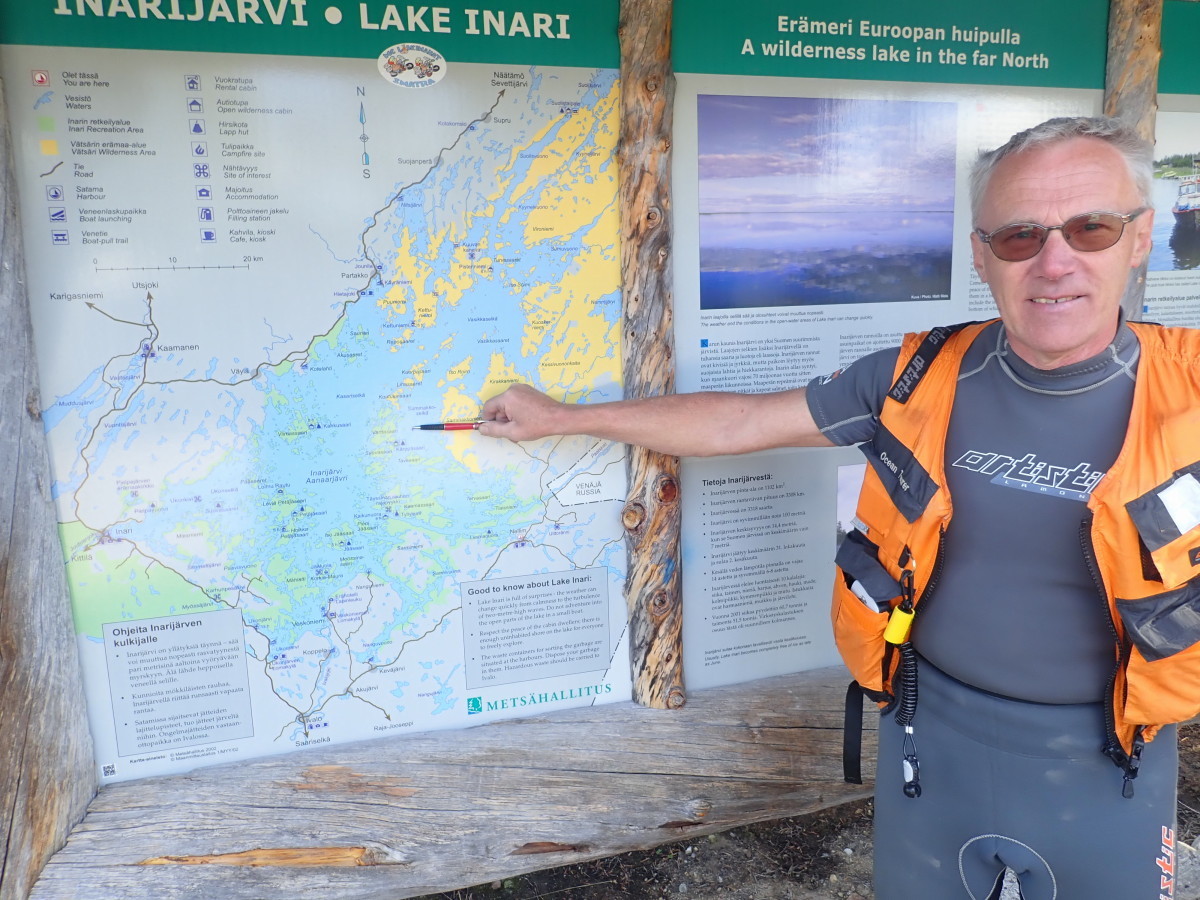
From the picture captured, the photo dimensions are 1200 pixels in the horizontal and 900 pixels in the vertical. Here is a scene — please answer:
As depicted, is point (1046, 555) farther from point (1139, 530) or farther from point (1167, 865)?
point (1167, 865)

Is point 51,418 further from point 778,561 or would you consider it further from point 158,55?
point 778,561

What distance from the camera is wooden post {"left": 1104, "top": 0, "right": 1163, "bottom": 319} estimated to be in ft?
10.4

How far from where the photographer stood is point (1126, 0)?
10.4 feet

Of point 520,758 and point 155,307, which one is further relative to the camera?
point 520,758

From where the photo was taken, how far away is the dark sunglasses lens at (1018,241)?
1.74 m

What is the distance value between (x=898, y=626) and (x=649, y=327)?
1.30 metres

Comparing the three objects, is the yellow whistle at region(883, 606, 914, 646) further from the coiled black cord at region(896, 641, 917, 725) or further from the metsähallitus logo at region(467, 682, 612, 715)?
the metsähallitus logo at region(467, 682, 612, 715)

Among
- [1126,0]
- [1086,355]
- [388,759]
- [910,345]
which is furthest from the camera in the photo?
[1126,0]

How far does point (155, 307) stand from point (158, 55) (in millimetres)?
670

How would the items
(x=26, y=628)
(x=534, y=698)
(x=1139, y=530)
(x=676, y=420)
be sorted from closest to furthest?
1. (x=1139, y=530)
2. (x=26, y=628)
3. (x=676, y=420)
4. (x=534, y=698)

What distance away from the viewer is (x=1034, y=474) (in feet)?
5.69

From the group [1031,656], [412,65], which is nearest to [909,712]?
[1031,656]

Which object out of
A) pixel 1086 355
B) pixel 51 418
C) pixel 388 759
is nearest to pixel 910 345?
pixel 1086 355

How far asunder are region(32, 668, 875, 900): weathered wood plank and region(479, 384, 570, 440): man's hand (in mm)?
1015
